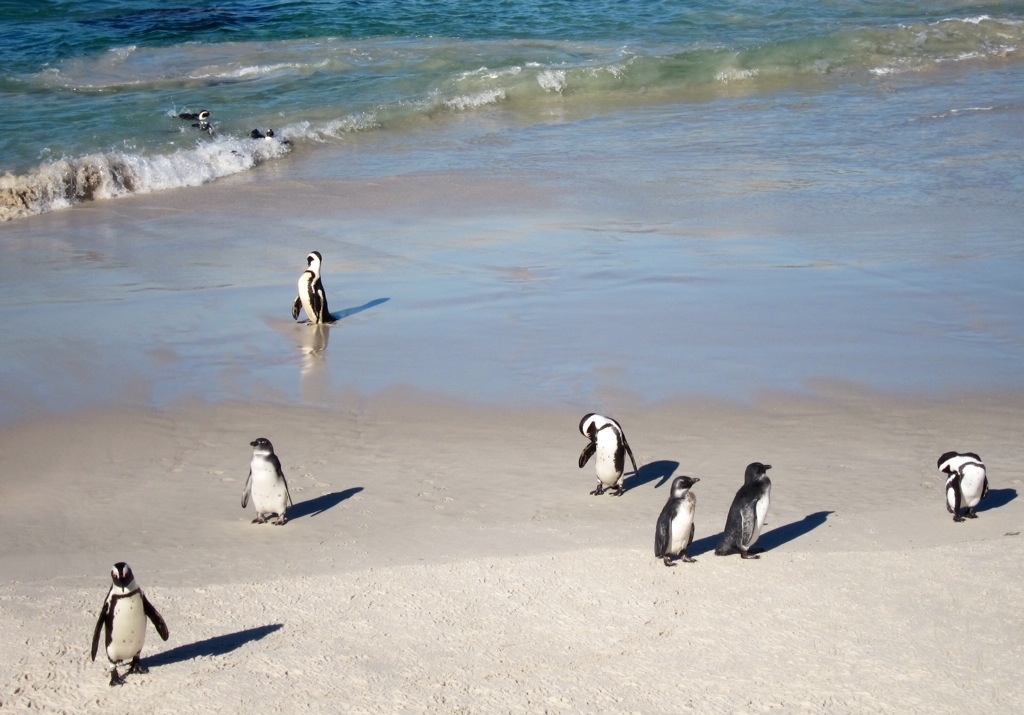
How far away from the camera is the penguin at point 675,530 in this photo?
209 inches

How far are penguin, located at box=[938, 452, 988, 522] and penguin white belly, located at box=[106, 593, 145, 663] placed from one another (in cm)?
362

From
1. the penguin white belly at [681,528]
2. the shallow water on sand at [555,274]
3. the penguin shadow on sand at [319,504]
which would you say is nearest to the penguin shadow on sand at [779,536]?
the penguin white belly at [681,528]

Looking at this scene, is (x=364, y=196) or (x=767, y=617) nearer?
(x=767, y=617)

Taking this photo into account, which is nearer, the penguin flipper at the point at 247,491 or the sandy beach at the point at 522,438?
the sandy beach at the point at 522,438

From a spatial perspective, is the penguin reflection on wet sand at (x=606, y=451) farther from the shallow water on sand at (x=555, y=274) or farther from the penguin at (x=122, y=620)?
the penguin at (x=122, y=620)

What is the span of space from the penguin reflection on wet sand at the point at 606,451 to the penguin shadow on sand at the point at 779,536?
600 mm

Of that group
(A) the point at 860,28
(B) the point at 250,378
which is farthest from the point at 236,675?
(A) the point at 860,28

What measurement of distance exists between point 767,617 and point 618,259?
541cm

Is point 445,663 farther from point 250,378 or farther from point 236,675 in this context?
point 250,378

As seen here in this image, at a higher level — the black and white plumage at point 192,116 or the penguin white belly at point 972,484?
the black and white plumage at point 192,116

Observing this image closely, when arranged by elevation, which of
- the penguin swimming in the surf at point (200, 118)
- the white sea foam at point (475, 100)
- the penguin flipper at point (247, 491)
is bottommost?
the penguin flipper at point (247, 491)

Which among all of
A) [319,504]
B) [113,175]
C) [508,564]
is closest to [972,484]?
[508,564]

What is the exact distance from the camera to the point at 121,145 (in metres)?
15.4

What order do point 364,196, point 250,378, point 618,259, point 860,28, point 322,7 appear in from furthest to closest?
1. point 322,7
2. point 860,28
3. point 364,196
4. point 618,259
5. point 250,378
